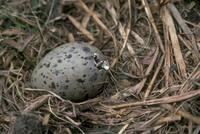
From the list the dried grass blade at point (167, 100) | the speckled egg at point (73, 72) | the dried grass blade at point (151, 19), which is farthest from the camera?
the dried grass blade at point (151, 19)

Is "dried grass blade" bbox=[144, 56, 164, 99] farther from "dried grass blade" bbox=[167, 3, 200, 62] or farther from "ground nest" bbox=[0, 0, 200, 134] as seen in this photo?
"dried grass blade" bbox=[167, 3, 200, 62]

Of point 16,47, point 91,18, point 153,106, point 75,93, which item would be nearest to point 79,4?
point 91,18

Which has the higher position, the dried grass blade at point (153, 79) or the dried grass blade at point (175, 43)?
the dried grass blade at point (175, 43)

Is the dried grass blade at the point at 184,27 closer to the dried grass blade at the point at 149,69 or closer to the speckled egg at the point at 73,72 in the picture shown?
the dried grass blade at the point at 149,69

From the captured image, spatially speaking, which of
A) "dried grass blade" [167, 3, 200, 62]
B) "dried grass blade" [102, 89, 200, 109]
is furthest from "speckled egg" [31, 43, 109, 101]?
"dried grass blade" [167, 3, 200, 62]

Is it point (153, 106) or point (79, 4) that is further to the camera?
point (79, 4)

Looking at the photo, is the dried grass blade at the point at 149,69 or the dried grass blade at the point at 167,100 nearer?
the dried grass blade at the point at 167,100

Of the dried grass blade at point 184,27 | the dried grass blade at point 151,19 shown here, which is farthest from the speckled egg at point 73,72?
the dried grass blade at point 184,27

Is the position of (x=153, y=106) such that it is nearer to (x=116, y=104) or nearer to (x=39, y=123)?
(x=116, y=104)
